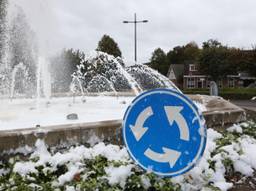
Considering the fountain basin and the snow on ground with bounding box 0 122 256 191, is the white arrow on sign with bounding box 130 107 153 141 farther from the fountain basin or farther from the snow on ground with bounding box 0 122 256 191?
the fountain basin

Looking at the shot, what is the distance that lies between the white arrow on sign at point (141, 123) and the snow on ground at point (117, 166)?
353 millimetres

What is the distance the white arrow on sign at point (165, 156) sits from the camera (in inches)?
123

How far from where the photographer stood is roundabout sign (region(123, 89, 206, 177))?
3.07 m

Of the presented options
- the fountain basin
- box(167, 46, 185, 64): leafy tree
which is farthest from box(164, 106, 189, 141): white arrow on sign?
box(167, 46, 185, 64): leafy tree

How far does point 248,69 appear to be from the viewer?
193 ft

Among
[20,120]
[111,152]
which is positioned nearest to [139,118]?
[111,152]

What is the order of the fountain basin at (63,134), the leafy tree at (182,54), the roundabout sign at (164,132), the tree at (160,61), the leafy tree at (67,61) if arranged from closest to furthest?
the roundabout sign at (164,132) < the fountain basin at (63,134) < the leafy tree at (67,61) < the tree at (160,61) < the leafy tree at (182,54)

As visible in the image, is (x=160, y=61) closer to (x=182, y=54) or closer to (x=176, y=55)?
(x=176, y=55)

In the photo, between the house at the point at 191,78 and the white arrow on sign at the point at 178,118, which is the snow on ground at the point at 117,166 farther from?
the house at the point at 191,78

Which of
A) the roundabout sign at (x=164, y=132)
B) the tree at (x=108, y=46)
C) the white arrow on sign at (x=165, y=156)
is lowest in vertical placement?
the white arrow on sign at (x=165, y=156)

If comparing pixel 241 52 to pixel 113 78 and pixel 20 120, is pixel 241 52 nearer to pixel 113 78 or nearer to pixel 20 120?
pixel 113 78

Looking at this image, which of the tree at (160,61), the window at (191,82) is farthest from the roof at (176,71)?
the tree at (160,61)

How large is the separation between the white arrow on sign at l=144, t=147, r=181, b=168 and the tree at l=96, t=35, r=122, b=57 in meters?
46.5

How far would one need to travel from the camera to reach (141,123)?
324cm
